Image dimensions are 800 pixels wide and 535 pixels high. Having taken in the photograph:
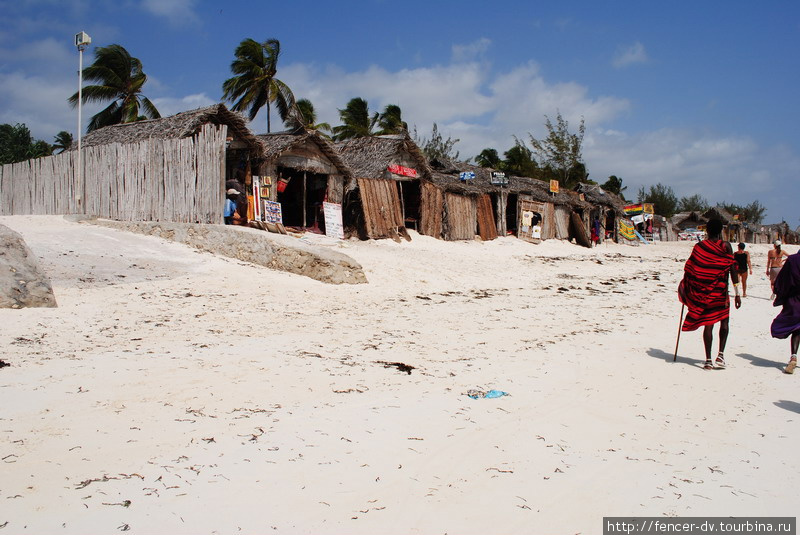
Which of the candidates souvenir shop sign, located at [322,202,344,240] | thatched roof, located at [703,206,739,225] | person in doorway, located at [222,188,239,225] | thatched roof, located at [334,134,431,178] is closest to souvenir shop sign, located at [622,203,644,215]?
thatched roof, located at [703,206,739,225]

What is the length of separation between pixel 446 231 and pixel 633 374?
15.0 metres

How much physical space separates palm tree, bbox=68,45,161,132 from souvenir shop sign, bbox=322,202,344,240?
45.1 ft

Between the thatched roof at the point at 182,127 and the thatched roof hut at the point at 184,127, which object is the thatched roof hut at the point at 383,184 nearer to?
the thatched roof hut at the point at 184,127

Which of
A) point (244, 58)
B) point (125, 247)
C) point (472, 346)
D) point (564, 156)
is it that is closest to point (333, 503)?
point (472, 346)

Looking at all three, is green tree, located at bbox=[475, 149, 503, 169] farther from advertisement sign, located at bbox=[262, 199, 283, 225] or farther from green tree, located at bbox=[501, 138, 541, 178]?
advertisement sign, located at bbox=[262, 199, 283, 225]

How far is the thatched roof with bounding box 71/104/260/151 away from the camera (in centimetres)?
1316

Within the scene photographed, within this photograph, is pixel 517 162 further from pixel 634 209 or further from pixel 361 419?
pixel 361 419

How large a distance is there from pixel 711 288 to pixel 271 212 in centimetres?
1197

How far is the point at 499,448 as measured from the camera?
3324 millimetres

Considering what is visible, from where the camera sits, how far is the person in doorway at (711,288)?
5.57 m

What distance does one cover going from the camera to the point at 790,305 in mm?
5641

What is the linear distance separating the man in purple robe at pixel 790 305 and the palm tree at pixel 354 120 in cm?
2786

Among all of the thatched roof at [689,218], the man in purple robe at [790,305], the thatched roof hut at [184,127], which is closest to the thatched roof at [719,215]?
the thatched roof at [689,218]

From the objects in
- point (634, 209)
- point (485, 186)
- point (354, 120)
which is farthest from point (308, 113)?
point (634, 209)
